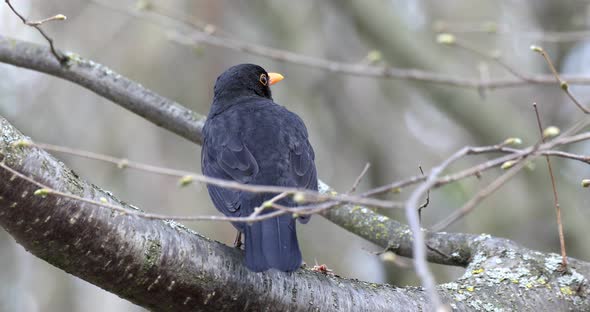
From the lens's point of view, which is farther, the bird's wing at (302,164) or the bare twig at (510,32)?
the bare twig at (510,32)

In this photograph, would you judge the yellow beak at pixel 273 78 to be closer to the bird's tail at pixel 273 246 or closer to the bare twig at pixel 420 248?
the bird's tail at pixel 273 246

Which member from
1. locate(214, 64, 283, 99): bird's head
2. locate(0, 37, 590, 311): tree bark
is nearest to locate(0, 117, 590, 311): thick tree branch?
locate(0, 37, 590, 311): tree bark

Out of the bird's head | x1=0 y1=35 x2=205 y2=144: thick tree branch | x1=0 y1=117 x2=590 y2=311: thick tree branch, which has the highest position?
the bird's head

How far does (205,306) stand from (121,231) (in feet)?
1.40

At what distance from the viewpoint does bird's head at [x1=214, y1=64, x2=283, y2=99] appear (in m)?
4.82

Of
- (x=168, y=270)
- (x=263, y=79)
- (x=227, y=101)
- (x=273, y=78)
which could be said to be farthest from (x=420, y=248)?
(x=273, y=78)

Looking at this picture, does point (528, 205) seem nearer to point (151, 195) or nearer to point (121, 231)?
point (151, 195)

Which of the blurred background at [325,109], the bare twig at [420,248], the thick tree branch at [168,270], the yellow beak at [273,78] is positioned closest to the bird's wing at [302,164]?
the thick tree branch at [168,270]

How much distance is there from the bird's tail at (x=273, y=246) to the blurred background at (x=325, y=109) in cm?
330

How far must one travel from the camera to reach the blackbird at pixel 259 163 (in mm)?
3018

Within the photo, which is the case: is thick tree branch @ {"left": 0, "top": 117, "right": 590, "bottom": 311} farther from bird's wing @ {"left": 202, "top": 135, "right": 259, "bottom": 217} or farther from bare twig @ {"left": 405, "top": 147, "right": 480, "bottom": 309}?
bare twig @ {"left": 405, "top": 147, "right": 480, "bottom": 309}

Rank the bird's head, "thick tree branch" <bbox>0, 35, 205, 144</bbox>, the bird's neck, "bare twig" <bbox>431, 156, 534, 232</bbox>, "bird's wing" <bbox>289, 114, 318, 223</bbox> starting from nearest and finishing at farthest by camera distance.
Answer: "bare twig" <bbox>431, 156, 534, 232</bbox>, "bird's wing" <bbox>289, 114, 318, 223</bbox>, "thick tree branch" <bbox>0, 35, 205, 144</bbox>, the bird's neck, the bird's head

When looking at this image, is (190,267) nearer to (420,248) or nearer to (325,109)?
(420,248)

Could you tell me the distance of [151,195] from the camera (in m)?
6.86
